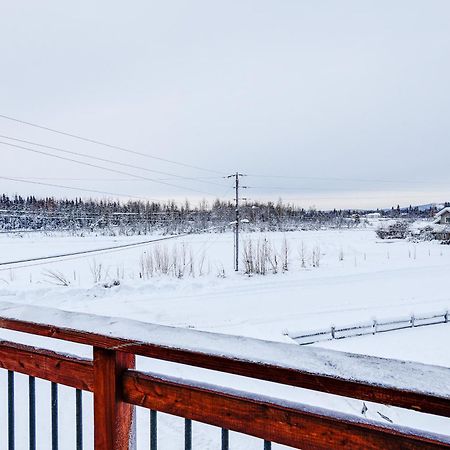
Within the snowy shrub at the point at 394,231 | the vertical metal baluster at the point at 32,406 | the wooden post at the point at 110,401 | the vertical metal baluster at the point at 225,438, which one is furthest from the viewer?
the snowy shrub at the point at 394,231

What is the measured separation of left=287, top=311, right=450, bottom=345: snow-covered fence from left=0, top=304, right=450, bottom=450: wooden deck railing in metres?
7.98

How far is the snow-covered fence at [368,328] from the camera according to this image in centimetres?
898

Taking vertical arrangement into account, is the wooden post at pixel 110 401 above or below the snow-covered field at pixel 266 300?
above

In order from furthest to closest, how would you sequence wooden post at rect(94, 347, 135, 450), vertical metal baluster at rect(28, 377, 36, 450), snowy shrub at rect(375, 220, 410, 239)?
snowy shrub at rect(375, 220, 410, 239) → vertical metal baluster at rect(28, 377, 36, 450) → wooden post at rect(94, 347, 135, 450)

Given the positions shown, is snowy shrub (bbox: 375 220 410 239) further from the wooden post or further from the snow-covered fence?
the wooden post

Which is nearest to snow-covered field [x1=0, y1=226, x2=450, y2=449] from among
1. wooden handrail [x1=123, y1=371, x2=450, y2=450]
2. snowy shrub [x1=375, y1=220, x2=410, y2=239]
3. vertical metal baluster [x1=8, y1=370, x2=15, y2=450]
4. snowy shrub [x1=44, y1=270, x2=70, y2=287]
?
snowy shrub [x1=44, y1=270, x2=70, y2=287]

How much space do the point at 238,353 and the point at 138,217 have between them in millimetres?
57221

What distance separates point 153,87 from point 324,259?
1312 centimetres

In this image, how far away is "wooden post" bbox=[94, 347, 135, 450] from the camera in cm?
118

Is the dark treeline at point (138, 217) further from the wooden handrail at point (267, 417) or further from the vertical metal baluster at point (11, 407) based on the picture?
the wooden handrail at point (267, 417)

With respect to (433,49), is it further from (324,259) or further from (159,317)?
(324,259)

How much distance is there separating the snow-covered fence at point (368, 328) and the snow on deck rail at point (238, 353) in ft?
26.3

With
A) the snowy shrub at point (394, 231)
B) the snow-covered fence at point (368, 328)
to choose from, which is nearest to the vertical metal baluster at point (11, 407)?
the snow-covered fence at point (368, 328)

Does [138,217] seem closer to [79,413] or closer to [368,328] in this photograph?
[368,328]
